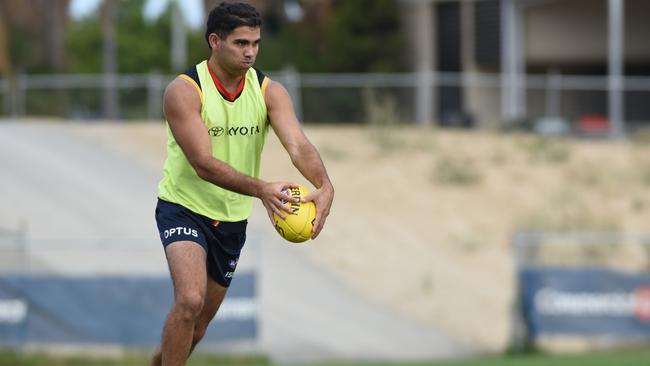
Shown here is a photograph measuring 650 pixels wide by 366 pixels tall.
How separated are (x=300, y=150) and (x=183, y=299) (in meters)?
1.11

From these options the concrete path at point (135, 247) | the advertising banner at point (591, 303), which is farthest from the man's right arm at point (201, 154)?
the advertising banner at point (591, 303)

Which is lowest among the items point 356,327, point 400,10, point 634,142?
point 356,327

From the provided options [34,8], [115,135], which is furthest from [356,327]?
[34,8]

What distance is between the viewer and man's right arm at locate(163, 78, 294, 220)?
25.7 feet

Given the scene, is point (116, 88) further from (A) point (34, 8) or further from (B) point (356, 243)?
(A) point (34, 8)

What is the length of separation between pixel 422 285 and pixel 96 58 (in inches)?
2065

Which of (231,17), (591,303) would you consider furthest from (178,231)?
(591,303)

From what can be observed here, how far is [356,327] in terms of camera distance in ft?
74.6

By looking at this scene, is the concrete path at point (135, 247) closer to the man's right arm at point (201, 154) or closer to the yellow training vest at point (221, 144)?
the yellow training vest at point (221, 144)

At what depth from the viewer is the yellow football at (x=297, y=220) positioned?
25.7 feet

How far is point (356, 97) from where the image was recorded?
3391cm

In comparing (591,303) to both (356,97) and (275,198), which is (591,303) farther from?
(356,97)

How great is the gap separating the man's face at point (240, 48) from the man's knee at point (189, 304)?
1.35 meters

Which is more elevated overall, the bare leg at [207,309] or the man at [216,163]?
the man at [216,163]
